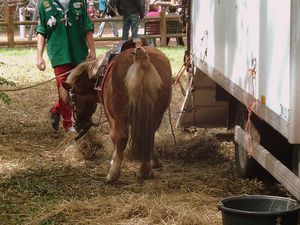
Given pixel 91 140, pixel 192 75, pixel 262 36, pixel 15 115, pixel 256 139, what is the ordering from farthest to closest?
1. pixel 15 115
2. pixel 192 75
3. pixel 91 140
4. pixel 256 139
5. pixel 262 36

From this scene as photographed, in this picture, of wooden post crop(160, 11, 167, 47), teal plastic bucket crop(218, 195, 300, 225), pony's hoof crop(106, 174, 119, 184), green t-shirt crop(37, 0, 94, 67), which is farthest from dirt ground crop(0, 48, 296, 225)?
wooden post crop(160, 11, 167, 47)

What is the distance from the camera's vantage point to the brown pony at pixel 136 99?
7.14 metres

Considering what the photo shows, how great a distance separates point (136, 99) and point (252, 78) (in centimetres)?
130

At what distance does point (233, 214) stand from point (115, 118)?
2.58 m

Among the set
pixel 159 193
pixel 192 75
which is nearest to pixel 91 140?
pixel 192 75

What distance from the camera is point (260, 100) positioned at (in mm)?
5961

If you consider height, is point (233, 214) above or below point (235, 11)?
below

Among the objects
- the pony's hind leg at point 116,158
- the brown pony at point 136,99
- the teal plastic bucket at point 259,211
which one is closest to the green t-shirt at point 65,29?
the brown pony at point 136,99

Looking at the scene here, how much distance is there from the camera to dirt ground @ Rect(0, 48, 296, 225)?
6.40 metres

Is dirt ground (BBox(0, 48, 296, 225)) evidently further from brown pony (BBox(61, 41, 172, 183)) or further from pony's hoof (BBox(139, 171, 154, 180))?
brown pony (BBox(61, 41, 172, 183))

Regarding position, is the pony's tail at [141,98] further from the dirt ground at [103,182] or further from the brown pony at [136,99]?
the dirt ground at [103,182]

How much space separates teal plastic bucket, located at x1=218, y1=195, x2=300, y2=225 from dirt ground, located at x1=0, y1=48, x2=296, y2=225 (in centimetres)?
58

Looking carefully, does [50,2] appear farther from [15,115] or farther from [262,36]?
[262,36]

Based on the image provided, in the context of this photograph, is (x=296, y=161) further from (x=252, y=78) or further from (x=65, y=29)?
(x=65, y=29)
